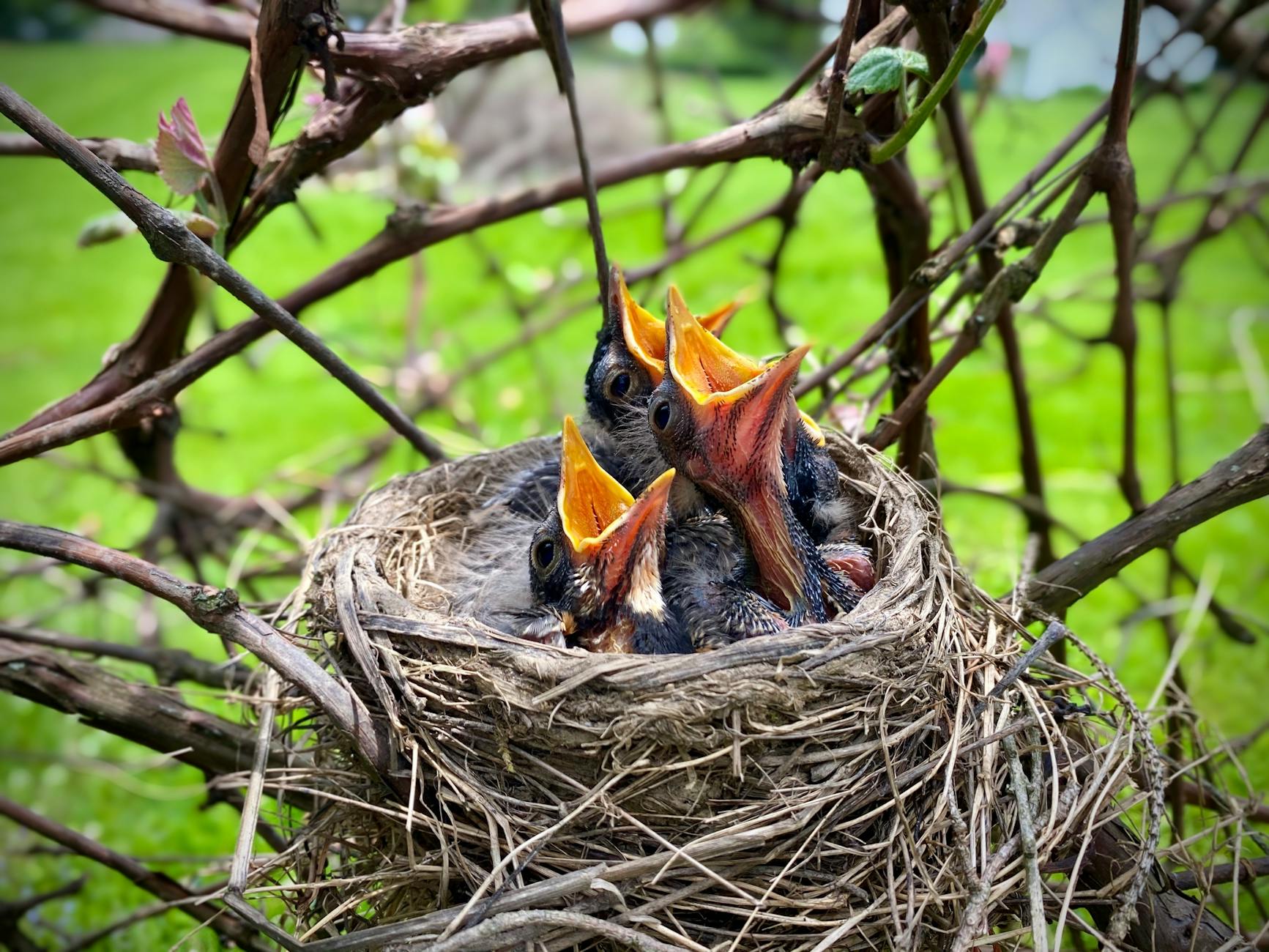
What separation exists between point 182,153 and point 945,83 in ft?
2.41

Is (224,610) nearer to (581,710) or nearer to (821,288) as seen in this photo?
(581,710)

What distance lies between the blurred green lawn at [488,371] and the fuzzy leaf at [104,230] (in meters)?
0.60

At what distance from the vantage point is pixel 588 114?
6.01 meters

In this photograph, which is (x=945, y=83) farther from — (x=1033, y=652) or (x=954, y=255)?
(x=1033, y=652)

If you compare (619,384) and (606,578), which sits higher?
(619,384)

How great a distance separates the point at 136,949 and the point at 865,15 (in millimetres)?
1574

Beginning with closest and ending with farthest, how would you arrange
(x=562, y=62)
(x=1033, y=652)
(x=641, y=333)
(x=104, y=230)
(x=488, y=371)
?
(x=1033, y=652) < (x=562, y=62) < (x=104, y=230) < (x=641, y=333) < (x=488, y=371)

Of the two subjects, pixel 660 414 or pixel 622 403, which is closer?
pixel 660 414

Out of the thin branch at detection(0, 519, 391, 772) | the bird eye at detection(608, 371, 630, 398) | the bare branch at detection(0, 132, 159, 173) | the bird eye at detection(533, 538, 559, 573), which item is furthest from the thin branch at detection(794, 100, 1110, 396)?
the bare branch at detection(0, 132, 159, 173)

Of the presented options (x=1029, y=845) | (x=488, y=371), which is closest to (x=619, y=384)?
(x=1029, y=845)

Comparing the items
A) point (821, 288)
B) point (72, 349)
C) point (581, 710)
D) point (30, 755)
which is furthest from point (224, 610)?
point (72, 349)

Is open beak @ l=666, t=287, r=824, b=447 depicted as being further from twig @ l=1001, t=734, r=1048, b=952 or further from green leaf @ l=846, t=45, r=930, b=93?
twig @ l=1001, t=734, r=1048, b=952

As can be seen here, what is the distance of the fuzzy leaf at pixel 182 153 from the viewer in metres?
1.01

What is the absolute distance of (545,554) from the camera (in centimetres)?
117
